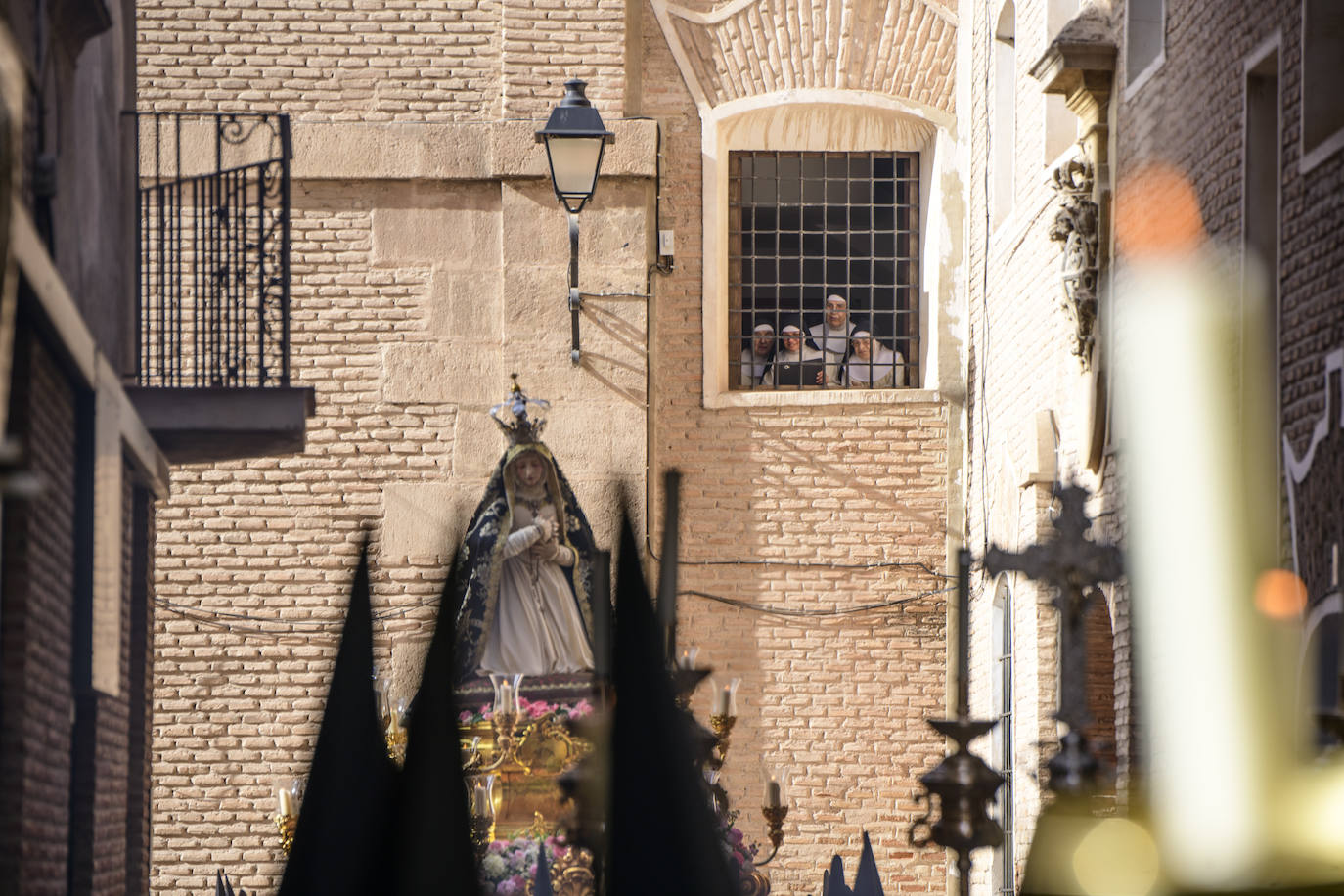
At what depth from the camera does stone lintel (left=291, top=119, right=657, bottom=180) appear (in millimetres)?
14906

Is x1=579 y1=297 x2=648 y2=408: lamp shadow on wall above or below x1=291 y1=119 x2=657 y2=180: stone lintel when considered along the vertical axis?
below

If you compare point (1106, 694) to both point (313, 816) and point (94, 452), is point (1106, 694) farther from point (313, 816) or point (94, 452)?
point (313, 816)

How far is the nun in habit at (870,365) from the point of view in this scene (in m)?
15.6

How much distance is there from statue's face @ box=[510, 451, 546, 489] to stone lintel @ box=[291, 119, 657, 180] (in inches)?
171

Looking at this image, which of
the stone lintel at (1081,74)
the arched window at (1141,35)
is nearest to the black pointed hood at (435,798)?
the arched window at (1141,35)

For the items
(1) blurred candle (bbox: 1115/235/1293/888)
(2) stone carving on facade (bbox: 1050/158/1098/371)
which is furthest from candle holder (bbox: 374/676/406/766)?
(2) stone carving on facade (bbox: 1050/158/1098/371)

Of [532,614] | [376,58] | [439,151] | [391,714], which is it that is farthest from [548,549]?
[376,58]

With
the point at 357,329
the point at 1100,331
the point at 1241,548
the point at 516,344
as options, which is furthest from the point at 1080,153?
the point at 357,329

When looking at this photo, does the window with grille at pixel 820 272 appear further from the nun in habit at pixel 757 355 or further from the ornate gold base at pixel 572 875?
the ornate gold base at pixel 572 875

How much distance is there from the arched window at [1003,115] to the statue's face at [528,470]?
15.7 feet

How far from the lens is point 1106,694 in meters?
12.0

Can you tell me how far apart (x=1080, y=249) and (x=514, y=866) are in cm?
520

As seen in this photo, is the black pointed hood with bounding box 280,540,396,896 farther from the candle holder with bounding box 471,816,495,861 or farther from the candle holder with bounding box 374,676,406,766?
the candle holder with bounding box 471,816,495,861

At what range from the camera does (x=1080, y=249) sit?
1195 cm
